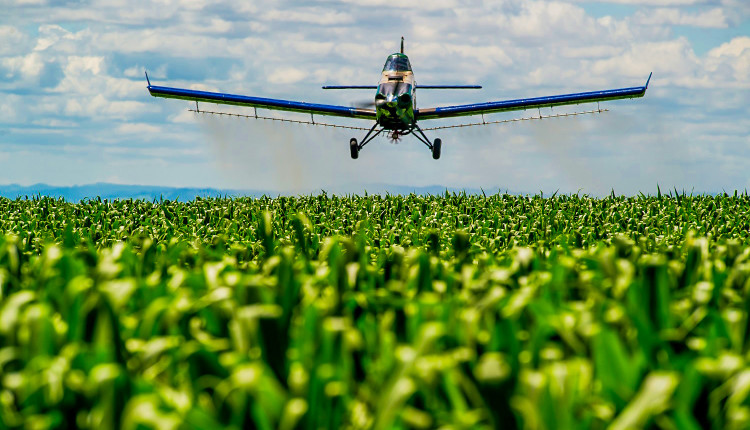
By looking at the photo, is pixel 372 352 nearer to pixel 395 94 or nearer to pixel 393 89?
pixel 395 94

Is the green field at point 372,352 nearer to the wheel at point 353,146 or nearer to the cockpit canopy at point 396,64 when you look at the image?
the cockpit canopy at point 396,64

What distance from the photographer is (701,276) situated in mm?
4840

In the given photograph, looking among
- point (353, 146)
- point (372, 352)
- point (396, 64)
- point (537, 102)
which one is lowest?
point (372, 352)

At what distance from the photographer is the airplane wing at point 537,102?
4041 cm

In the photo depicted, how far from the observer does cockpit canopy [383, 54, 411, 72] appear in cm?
3631

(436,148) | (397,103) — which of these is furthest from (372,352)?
(436,148)

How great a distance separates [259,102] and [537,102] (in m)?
14.3

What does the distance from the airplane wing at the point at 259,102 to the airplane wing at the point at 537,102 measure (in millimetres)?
3598

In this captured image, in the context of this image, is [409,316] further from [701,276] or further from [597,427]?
[701,276]

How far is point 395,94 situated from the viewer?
35.7 metres

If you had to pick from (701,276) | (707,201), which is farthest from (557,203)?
(701,276)

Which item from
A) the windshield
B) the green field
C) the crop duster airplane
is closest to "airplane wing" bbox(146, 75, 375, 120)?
the crop duster airplane

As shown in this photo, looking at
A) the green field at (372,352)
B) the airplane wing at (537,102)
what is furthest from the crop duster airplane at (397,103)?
the green field at (372,352)

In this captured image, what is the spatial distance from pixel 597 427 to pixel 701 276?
2.60m
